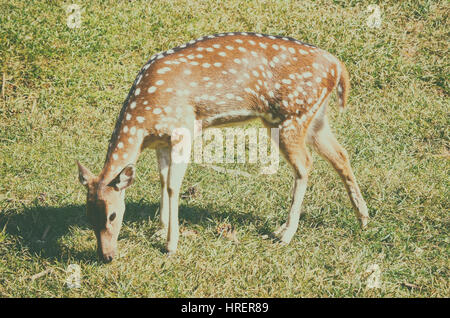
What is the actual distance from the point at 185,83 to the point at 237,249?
144cm

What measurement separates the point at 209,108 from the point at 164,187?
80cm

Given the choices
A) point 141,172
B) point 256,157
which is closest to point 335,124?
point 256,157

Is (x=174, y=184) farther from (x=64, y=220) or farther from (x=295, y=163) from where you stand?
(x=64, y=220)

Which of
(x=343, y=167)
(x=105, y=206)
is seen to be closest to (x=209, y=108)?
(x=105, y=206)

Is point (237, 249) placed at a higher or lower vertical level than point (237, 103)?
lower

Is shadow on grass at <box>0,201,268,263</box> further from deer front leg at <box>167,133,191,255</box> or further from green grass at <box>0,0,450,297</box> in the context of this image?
deer front leg at <box>167,133,191,255</box>

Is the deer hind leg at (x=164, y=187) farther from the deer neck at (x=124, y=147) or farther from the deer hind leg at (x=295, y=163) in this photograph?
the deer hind leg at (x=295, y=163)

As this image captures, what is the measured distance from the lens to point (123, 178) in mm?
4242

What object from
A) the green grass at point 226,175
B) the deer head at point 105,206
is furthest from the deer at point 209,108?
the green grass at point 226,175

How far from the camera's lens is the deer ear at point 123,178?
13.8ft

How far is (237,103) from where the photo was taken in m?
4.70

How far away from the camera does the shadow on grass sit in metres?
4.76
